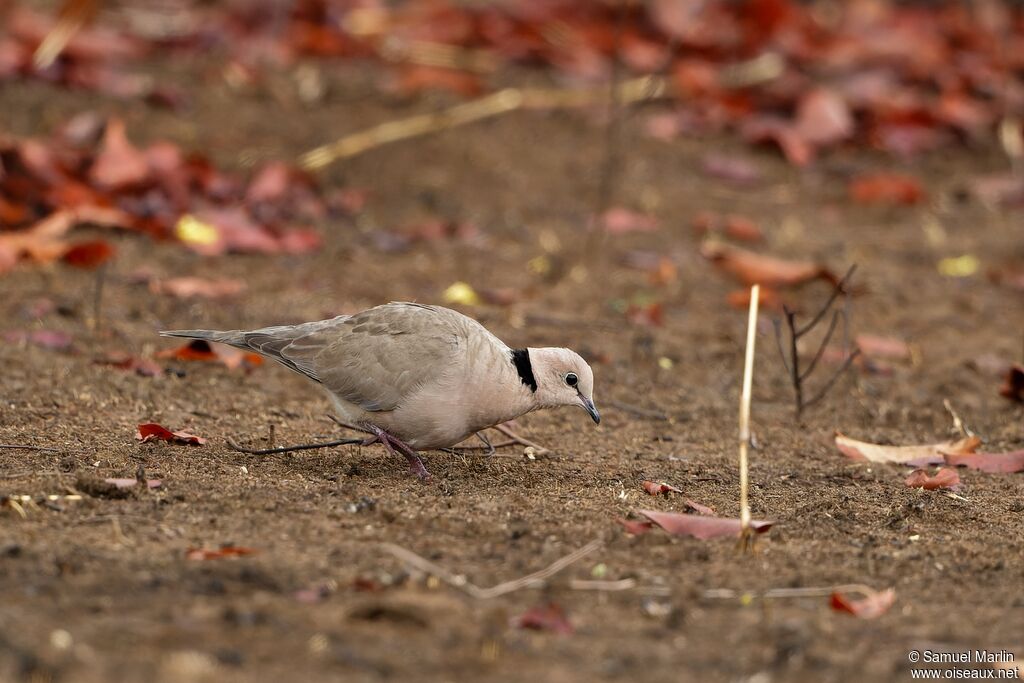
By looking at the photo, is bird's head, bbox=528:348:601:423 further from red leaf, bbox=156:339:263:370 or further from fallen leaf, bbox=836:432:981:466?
red leaf, bbox=156:339:263:370

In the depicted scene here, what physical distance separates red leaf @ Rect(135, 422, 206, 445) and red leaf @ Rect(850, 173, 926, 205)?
20.8 feet

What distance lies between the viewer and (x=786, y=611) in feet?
12.0

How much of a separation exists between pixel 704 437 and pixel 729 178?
189 inches

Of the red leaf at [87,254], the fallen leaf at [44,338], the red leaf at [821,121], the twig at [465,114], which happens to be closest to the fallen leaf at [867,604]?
the fallen leaf at [44,338]

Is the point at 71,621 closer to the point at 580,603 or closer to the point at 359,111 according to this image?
the point at 580,603

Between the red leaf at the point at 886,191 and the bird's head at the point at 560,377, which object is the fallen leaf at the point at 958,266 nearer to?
the red leaf at the point at 886,191

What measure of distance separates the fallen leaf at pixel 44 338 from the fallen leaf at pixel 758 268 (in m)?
3.50

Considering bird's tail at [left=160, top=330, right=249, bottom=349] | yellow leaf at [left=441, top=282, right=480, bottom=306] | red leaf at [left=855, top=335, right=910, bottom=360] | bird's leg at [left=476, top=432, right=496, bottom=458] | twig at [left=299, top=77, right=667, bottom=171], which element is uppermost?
twig at [left=299, top=77, right=667, bottom=171]

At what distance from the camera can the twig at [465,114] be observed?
9263 millimetres

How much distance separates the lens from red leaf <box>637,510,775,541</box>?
4195mm

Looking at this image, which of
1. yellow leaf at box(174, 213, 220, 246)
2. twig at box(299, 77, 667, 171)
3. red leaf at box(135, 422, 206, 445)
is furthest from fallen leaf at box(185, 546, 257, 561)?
twig at box(299, 77, 667, 171)

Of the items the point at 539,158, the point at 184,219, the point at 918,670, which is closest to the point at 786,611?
the point at 918,670

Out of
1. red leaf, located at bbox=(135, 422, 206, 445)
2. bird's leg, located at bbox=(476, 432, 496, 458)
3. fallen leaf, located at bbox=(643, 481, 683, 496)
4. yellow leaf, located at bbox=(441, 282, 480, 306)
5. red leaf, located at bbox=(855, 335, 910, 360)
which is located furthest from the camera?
yellow leaf, located at bbox=(441, 282, 480, 306)

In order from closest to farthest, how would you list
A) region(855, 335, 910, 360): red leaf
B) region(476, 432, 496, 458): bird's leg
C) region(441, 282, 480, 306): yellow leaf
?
region(476, 432, 496, 458): bird's leg
region(855, 335, 910, 360): red leaf
region(441, 282, 480, 306): yellow leaf
